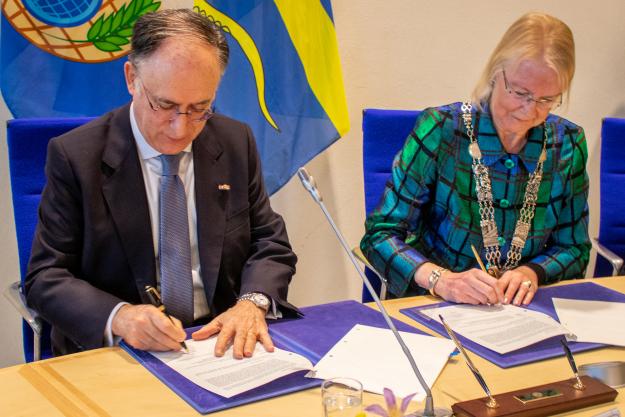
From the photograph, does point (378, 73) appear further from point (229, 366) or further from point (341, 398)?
point (341, 398)

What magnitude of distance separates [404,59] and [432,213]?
1252mm

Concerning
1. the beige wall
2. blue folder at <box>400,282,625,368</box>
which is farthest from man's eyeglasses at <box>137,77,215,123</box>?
the beige wall

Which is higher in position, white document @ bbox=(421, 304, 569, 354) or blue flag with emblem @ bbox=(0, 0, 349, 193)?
blue flag with emblem @ bbox=(0, 0, 349, 193)

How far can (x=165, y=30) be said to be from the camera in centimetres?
175

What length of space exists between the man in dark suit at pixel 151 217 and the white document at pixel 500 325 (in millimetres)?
392

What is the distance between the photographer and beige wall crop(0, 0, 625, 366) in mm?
3279

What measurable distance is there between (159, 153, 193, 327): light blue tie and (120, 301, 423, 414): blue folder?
23cm

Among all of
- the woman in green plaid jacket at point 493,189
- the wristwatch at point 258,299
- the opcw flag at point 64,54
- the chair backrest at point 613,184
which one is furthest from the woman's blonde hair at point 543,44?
the opcw flag at point 64,54

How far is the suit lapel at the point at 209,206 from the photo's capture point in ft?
6.36

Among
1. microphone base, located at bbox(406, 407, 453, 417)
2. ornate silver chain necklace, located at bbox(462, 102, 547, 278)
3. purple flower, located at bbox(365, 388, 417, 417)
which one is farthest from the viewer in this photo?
ornate silver chain necklace, located at bbox(462, 102, 547, 278)

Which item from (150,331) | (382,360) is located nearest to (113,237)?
(150,331)

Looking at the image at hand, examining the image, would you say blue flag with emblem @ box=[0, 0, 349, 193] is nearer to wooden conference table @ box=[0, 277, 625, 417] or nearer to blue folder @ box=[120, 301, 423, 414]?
blue folder @ box=[120, 301, 423, 414]

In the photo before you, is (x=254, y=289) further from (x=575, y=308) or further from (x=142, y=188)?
(x=575, y=308)

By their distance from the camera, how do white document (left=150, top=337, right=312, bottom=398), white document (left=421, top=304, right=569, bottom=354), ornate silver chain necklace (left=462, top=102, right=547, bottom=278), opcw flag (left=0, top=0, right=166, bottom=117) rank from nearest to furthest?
white document (left=150, top=337, right=312, bottom=398)
white document (left=421, top=304, right=569, bottom=354)
ornate silver chain necklace (left=462, top=102, right=547, bottom=278)
opcw flag (left=0, top=0, right=166, bottom=117)
